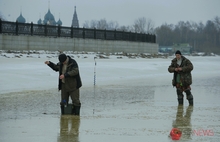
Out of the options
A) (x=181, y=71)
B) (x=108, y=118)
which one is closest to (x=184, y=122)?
(x=108, y=118)

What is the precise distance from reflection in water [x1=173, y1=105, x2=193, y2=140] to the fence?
81.0ft

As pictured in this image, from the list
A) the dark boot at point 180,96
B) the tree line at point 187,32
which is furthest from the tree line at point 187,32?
the dark boot at point 180,96

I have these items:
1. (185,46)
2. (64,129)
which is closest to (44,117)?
(64,129)

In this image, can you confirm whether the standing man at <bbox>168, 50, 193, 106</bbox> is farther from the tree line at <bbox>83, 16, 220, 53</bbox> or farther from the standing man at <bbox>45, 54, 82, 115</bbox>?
the tree line at <bbox>83, 16, 220, 53</bbox>

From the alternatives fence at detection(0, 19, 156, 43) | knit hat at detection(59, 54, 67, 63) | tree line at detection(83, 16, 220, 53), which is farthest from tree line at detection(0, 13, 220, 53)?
knit hat at detection(59, 54, 67, 63)

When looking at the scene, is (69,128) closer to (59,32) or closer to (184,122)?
(184,122)

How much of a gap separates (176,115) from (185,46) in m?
122

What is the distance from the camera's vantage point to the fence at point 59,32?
36534 millimetres

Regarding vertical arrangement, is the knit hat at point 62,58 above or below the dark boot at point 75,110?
above

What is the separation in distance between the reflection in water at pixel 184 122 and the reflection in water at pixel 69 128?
188cm

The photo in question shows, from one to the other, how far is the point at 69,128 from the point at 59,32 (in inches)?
1249

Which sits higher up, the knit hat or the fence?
the fence

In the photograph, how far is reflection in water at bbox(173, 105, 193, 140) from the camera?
9137 mm

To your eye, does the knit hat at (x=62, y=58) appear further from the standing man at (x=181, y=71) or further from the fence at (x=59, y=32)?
the fence at (x=59, y=32)
